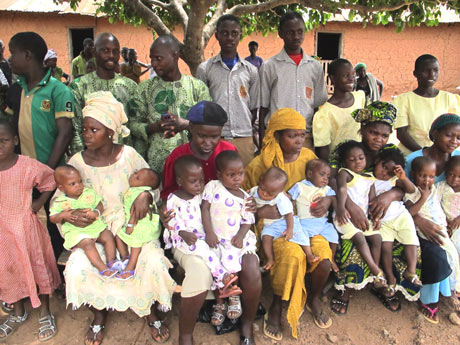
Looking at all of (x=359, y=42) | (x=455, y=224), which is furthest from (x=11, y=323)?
(x=359, y=42)

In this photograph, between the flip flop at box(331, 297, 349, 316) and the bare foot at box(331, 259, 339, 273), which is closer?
the bare foot at box(331, 259, 339, 273)

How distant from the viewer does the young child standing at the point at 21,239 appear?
257cm

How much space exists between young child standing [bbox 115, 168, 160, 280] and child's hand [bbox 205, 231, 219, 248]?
0.44 meters

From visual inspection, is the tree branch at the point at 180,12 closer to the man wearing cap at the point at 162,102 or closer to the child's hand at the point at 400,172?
the man wearing cap at the point at 162,102

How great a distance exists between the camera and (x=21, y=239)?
2.61m

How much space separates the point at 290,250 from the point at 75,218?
5.20 feet

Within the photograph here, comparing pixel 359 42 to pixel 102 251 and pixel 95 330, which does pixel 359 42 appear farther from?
pixel 95 330

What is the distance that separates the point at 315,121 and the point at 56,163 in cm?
238

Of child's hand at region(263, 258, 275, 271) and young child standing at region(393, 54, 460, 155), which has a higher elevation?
young child standing at region(393, 54, 460, 155)

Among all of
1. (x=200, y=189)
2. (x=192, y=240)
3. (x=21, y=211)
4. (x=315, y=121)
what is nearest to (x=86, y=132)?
(x=21, y=211)

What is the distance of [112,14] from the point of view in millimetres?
5688

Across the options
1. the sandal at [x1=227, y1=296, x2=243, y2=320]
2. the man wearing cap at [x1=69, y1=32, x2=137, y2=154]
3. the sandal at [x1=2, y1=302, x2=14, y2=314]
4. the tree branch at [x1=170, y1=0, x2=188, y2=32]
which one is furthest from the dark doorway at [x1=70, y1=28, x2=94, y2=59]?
the sandal at [x1=227, y1=296, x2=243, y2=320]

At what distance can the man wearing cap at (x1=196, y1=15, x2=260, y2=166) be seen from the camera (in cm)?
360

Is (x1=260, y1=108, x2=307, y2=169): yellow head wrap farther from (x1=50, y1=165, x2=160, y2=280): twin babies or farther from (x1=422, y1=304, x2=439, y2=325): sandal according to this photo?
(x1=422, y1=304, x2=439, y2=325): sandal
